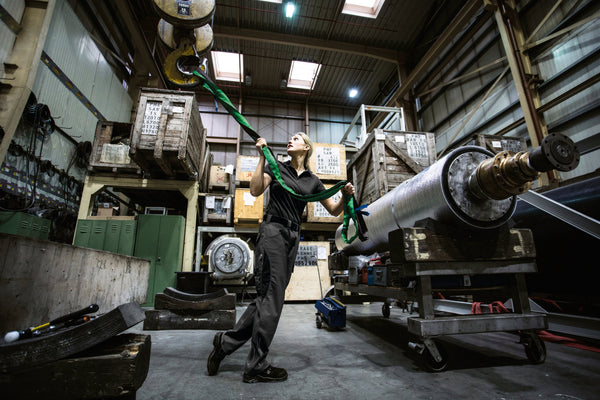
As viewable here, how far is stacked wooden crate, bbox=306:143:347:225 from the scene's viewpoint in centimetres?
650

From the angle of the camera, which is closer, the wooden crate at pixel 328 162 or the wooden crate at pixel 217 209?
the wooden crate at pixel 217 209

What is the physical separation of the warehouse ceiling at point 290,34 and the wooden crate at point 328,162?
17.5 feet

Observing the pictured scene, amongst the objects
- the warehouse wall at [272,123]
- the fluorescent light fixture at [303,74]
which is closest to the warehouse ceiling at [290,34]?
the fluorescent light fixture at [303,74]

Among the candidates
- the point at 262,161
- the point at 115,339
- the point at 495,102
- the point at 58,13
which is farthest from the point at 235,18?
the point at 115,339

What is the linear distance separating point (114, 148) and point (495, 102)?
32.2 feet

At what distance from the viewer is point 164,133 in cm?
497

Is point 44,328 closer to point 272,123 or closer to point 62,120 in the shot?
point 62,120

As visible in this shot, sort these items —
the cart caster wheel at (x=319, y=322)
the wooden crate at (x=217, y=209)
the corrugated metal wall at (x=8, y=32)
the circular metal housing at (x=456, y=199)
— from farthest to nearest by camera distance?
1. the wooden crate at (x=217, y=209)
2. the corrugated metal wall at (x=8, y=32)
3. the cart caster wheel at (x=319, y=322)
4. the circular metal housing at (x=456, y=199)

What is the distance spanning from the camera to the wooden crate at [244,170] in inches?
266

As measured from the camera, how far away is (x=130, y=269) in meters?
4.49

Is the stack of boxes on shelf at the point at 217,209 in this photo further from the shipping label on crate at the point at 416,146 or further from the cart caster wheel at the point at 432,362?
the cart caster wheel at the point at 432,362

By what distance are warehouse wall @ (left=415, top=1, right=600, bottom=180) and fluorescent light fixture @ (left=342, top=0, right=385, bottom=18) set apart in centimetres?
293

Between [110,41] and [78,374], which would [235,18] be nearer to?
[110,41]

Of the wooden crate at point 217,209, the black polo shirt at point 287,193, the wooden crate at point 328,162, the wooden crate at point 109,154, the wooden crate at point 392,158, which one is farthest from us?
the wooden crate at point 328,162
